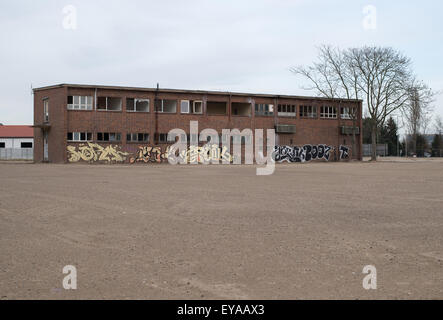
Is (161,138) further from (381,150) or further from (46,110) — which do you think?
(381,150)

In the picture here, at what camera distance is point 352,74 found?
2349 inches

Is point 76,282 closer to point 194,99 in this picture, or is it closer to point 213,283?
point 213,283

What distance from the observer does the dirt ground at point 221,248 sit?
543 cm

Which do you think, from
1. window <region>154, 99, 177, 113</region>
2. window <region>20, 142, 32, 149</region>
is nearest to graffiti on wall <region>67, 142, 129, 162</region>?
window <region>154, 99, 177, 113</region>

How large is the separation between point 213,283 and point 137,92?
1943 inches

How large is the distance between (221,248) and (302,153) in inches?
2121

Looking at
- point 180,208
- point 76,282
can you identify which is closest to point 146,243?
point 76,282

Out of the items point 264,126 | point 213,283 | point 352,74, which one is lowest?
point 213,283

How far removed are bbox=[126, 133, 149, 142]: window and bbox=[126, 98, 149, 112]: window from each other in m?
2.66

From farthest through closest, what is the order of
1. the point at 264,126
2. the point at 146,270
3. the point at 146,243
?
the point at 264,126, the point at 146,243, the point at 146,270

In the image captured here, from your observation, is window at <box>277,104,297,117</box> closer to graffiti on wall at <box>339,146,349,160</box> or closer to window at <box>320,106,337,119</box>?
window at <box>320,106,337,119</box>

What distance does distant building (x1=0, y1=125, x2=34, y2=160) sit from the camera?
78.9 metres

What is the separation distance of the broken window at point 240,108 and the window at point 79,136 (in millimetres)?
17711
